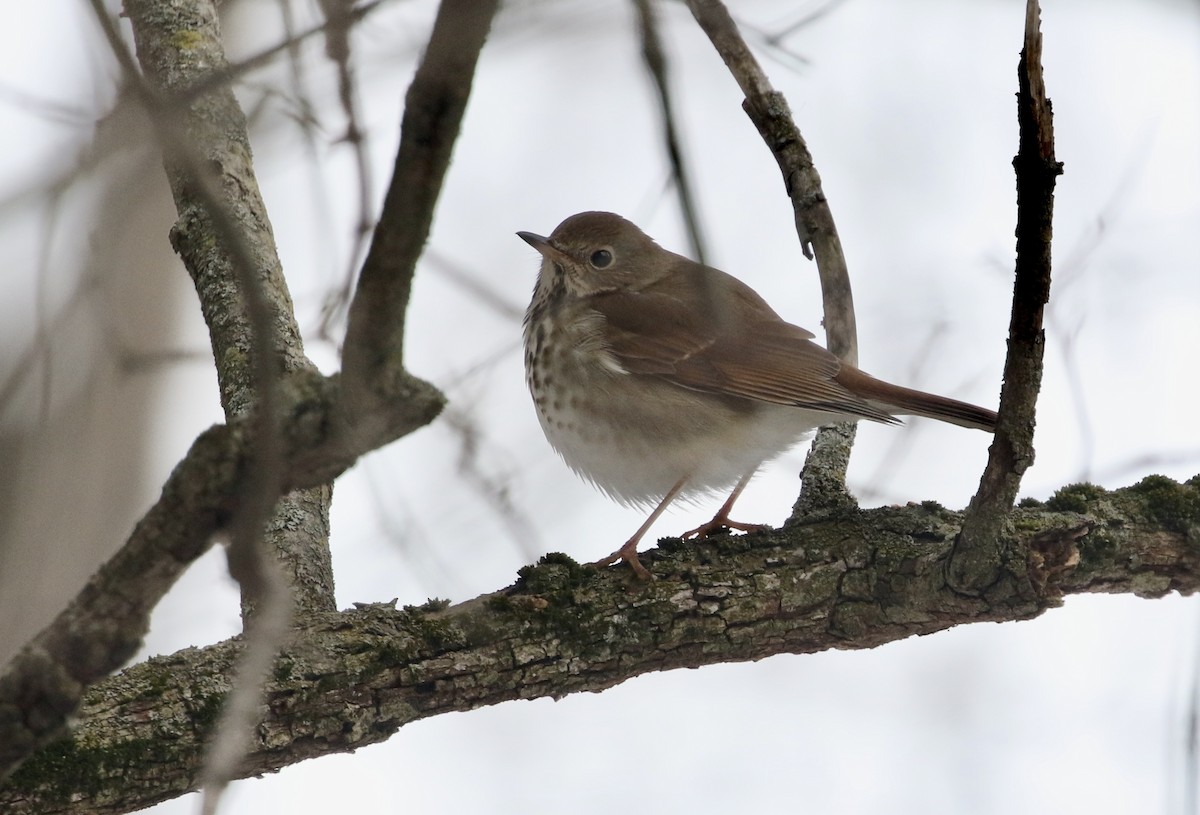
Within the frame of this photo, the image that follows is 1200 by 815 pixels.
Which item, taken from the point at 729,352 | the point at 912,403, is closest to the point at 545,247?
the point at 729,352

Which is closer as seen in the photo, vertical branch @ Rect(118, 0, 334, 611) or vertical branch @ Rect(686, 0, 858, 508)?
vertical branch @ Rect(118, 0, 334, 611)

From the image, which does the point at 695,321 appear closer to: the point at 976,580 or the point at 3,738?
the point at 976,580

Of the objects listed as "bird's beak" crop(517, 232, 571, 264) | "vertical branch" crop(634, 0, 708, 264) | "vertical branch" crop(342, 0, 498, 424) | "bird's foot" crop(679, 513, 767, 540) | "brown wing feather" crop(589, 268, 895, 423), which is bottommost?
"vertical branch" crop(342, 0, 498, 424)

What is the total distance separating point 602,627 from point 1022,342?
1423 mm

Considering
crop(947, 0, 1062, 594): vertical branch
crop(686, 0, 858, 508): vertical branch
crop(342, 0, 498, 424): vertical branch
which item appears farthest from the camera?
crop(686, 0, 858, 508): vertical branch

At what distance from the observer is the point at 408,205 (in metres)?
1.90

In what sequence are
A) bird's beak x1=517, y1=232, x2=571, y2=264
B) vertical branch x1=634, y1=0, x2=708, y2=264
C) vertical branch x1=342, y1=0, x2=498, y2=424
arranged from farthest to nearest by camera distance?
1. bird's beak x1=517, y1=232, x2=571, y2=264
2. vertical branch x1=634, y1=0, x2=708, y2=264
3. vertical branch x1=342, y1=0, x2=498, y2=424

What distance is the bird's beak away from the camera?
5.36 metres

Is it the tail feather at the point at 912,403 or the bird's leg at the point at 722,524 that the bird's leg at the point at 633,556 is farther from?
the tail feather at the point at 912,403

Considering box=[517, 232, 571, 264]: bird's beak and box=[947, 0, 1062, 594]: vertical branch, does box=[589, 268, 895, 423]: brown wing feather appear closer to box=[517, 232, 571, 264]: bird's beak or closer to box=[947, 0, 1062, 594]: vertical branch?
box=[517, 232, 571, 264]: bird's beak

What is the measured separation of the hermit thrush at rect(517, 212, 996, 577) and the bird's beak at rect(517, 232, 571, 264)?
1.54 feet

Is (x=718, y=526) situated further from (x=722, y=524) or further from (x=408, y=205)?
(x=408, y=205)

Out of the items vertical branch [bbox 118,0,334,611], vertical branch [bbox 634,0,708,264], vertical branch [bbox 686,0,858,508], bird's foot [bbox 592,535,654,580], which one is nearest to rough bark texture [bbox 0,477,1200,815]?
bird's foot [bbox 592,535,654,580]

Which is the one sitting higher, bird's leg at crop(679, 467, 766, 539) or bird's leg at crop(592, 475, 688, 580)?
bird's leg at crop(679, 467, 766, 539)
